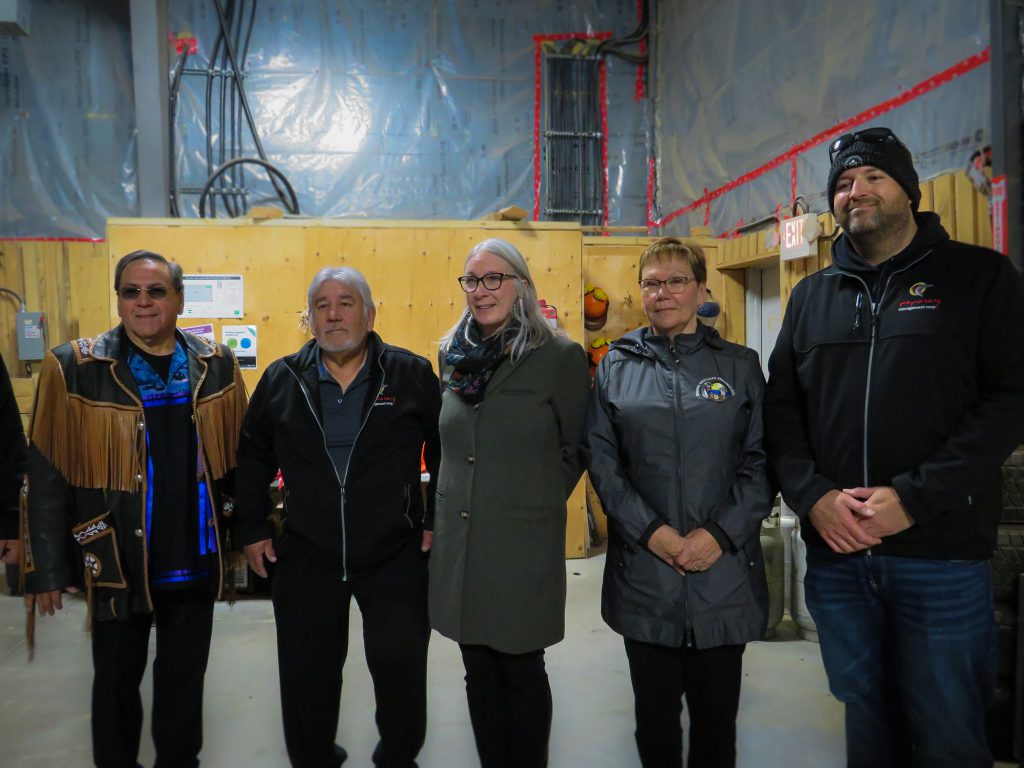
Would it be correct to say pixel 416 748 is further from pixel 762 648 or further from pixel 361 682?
pixel 762 648

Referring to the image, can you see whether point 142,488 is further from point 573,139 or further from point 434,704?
point 573,139

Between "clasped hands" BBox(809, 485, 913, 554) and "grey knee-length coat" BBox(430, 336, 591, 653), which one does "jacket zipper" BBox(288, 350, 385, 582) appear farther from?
"clasped hands" BBox(809, 485, 913, 554)

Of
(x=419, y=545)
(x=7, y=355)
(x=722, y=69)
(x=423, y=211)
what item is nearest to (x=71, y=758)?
(x=419, y=545)

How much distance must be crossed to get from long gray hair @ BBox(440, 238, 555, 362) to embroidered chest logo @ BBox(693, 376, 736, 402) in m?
0.41

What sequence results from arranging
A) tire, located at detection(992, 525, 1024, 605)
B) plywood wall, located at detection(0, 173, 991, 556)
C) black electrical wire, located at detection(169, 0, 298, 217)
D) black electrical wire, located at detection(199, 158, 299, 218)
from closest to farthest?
1. tire, located at detection(992, 525, 1024, 605)
2. plywood wall, located at detection(0, 173, 991, 556)
3. black electrical wire, located at detection(199, 158, 299, 218)
4. black electrical wire, located at detection(169, 0, 298, 217)

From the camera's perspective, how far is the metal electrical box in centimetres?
484

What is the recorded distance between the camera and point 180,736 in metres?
1.92

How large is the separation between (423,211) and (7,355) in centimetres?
326

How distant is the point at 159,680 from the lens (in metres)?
1.92

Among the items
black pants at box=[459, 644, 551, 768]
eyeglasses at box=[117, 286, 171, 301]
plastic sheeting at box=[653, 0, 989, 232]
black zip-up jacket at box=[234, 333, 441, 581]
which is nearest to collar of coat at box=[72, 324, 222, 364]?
eyeglasses at box=[117, 286, 171, 301]

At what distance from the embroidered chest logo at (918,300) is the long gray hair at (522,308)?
0.81m

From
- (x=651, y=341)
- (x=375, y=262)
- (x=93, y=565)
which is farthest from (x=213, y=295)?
(x=651, y=341)

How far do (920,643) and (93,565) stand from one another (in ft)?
6.42

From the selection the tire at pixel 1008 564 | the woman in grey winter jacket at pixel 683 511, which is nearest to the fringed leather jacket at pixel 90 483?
the woman in grey winter jacket at pixel 683 511
